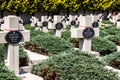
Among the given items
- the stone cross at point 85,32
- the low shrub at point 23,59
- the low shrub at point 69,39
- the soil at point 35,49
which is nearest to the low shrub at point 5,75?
the low shrub at point 23,59

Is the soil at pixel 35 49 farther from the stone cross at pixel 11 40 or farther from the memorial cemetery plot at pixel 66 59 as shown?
the stone cross at pixel 11 40

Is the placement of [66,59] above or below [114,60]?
above

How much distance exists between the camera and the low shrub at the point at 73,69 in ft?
25.0

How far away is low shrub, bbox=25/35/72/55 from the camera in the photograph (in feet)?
37.3

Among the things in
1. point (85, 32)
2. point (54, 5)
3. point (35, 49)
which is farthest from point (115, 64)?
point (54, 5)

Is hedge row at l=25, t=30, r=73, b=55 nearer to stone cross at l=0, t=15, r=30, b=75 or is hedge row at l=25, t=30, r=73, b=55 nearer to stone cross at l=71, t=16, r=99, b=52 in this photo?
stone cross at l=71, t=16, r=99, b=52

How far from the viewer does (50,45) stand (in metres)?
11.6

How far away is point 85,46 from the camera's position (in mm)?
11156

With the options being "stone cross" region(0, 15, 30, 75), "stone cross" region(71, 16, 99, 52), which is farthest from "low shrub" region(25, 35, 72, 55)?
"stone cross" region(0, 15, 30, 75)

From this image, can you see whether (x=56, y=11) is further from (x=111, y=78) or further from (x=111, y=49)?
(x=111, y=78)

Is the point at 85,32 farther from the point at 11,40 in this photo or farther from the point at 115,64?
the point at 11,40

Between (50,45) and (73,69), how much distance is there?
3.90 meters

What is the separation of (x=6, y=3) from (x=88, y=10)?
13.1m

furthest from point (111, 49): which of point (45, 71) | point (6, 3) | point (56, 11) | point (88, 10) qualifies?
point (88, 10)
